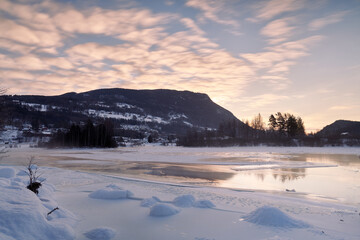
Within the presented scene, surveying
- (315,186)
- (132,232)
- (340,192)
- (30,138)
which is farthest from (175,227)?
(30,138)

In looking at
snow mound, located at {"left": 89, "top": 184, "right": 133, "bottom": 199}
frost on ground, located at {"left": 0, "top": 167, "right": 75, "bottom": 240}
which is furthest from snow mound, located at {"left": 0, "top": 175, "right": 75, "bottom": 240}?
snow mound, located at {"left": 89, "top": 184, "right": 133, "bottom": 199}

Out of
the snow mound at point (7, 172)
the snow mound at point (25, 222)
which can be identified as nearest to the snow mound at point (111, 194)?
the snow mound at point (25, 222)

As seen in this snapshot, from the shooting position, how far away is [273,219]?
815 centimetres

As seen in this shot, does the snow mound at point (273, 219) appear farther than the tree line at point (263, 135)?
No

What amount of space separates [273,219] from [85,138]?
290ft

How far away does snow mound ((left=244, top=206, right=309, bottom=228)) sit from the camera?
26.2ft

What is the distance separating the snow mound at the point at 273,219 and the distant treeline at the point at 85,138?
8466 centimetres

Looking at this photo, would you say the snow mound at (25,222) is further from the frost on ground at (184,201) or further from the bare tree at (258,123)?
the bare tree at (258,123)

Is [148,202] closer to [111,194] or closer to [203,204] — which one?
[111,194]

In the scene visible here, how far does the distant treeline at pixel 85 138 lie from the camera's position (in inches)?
3450

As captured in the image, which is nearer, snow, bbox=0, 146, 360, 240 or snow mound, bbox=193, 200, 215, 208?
snow, bbox=0, 146, 360, 240

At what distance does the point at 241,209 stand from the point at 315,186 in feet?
28.2

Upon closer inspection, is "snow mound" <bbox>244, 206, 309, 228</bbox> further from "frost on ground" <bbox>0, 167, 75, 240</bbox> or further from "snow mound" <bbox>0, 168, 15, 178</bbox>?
"snow mound" <bbox>0, 168, 15, 178</bbox>

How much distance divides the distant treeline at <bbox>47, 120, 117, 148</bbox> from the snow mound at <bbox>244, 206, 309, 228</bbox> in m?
84.7
